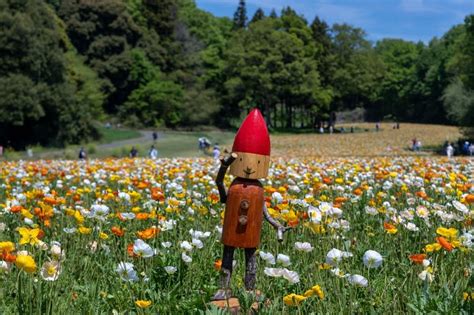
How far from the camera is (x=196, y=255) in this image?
11.2ft

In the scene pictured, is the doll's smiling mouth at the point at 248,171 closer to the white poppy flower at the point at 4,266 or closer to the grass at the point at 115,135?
the white poppy flower at the point at 4,266

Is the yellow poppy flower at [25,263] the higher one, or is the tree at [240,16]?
the tree at [240,16]

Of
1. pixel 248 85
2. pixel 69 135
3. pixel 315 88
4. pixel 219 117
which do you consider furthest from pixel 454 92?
pixel 69 135

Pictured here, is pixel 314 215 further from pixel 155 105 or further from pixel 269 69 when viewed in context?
pixel 155 105

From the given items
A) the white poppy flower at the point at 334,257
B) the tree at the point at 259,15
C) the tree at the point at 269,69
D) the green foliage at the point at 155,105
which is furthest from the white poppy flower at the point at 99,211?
the tree at the point at 259,15

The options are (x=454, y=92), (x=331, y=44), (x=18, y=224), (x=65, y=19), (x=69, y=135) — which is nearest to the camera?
(x=18, y=224)

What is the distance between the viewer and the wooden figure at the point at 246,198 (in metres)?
2.57

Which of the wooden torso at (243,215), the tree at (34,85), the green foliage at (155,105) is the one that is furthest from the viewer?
the green foliage at (155,105)

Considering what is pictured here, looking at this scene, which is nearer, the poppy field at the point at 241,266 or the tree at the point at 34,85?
the poppy field at the point at 241,266

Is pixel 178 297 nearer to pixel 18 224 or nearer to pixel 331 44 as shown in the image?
pixel 18 224

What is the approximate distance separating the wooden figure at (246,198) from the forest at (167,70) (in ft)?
102

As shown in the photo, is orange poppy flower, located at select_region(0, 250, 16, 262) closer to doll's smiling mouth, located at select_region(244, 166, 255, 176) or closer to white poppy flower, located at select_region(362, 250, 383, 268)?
doll's smiling mouth, located at select_region(244, 166, 255, 176)

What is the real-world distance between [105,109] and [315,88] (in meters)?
20.5

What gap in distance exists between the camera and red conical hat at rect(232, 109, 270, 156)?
2.63 m
